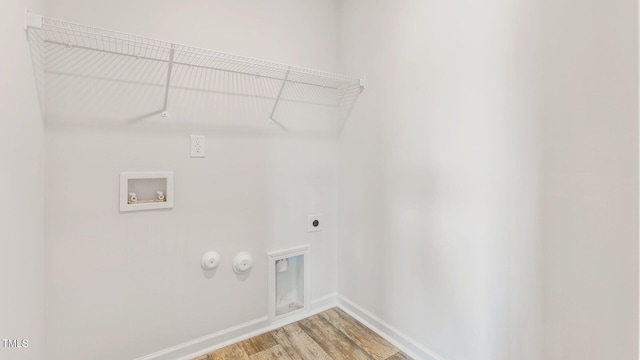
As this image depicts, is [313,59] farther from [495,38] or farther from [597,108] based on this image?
[597,108]

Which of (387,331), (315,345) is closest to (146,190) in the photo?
(315,345)

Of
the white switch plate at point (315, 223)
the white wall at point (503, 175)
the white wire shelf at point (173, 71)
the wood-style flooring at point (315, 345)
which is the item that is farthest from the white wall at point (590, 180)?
the white switch plate at point (315, 223)

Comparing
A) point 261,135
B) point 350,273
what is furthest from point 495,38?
point 350,273

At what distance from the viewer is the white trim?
1577 mm

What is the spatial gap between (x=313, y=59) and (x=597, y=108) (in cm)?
157

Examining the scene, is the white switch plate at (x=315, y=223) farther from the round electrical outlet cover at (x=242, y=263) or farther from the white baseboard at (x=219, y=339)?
the white baseboard at (x=219, y=339)

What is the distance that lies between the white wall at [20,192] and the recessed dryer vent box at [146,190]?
30 cm

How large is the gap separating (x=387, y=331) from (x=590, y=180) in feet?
4.37

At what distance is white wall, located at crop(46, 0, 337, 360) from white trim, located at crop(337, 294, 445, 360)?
0.25 m

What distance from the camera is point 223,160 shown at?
1.68 metres

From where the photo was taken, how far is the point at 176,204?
1.56 metres

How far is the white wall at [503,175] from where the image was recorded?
94 centimetres

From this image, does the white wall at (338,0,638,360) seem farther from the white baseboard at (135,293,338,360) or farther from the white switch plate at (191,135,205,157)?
the white switch plate at (191,135,205,157)

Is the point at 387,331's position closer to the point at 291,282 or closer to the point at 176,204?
the point at 291,282
